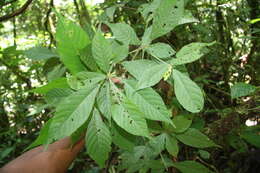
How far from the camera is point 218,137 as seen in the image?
3.71 ft

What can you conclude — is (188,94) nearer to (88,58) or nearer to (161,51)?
(161,51)

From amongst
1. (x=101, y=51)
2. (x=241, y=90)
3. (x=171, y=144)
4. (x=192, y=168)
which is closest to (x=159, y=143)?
(x=171, y=144)

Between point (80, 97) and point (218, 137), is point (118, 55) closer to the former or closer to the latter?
point (80, 97)

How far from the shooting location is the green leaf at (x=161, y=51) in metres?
0.58

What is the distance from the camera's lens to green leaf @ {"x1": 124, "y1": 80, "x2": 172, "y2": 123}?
0.50 meters

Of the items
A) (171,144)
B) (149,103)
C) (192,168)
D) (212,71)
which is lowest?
(212,71)

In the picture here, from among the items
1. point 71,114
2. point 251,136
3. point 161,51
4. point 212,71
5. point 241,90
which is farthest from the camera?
point 212,71

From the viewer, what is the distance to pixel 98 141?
0.54 m

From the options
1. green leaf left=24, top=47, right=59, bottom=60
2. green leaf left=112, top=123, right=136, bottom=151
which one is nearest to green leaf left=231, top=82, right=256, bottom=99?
green leaf left=112, top=123, right=136, bottom=151

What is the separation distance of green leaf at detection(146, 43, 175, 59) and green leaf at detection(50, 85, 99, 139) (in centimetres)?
20

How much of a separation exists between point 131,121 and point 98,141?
105 mm

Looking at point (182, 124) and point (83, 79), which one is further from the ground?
point (83, 79)

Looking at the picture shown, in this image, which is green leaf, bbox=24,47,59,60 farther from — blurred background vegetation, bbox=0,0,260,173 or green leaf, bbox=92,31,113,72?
green leaf, bbox=92,31,113,72

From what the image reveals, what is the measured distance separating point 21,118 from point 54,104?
1.95 m
